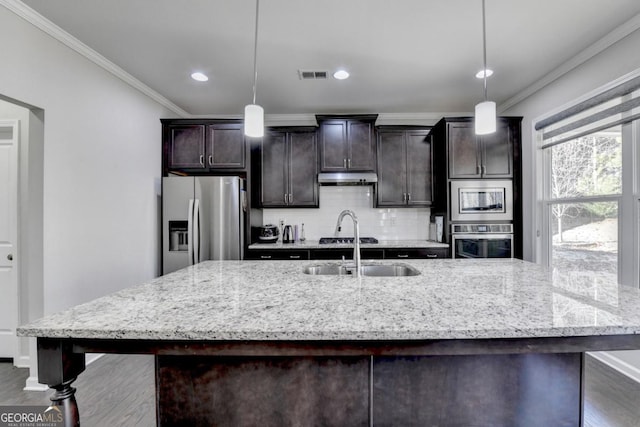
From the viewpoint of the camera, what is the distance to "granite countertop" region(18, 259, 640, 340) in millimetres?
925

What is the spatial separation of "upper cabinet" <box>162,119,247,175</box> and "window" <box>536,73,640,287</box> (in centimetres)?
334

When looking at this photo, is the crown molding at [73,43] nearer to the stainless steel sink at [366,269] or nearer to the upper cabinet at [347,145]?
the upper cabinet at [347,145]

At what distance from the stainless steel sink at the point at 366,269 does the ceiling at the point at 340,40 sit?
1747 millimetres

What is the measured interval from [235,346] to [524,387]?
114 centimetres

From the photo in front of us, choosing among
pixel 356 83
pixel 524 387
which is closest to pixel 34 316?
pixel 524 387

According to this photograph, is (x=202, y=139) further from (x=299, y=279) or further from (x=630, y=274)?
(x=630, y=274)

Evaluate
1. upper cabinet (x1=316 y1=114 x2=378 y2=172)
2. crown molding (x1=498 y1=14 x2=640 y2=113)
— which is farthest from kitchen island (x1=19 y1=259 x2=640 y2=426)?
upper cabinet (x1=316 y1=114 x2=378 y2=172)

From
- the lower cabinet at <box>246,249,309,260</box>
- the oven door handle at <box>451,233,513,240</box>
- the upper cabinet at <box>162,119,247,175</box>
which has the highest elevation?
the upper cabinet at <box>162,119,247,175</box>

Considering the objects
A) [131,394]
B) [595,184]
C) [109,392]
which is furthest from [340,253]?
[595,184]

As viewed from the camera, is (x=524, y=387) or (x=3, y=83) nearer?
(x=524, y=387)

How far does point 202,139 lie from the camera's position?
11.9ft

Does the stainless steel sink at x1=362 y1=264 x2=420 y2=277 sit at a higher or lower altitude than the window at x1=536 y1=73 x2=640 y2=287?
lower

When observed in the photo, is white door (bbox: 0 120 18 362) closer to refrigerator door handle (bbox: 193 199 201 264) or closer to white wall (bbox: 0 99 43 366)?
white wall (bbox: 0 99 43 366)

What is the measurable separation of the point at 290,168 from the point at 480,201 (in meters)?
2.28
